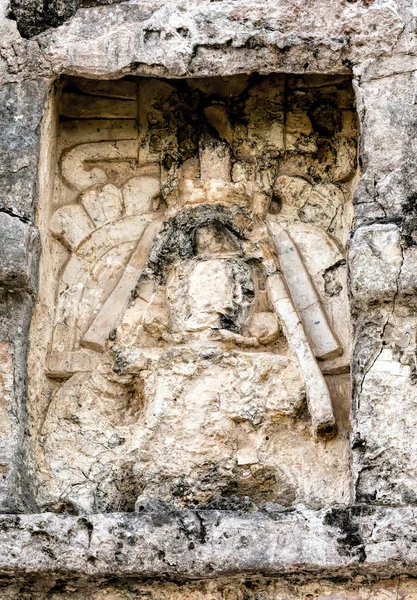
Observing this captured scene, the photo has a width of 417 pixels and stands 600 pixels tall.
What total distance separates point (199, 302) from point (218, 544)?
3.84ft

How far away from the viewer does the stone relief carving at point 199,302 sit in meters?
6.81

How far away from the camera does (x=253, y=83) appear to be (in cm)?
742

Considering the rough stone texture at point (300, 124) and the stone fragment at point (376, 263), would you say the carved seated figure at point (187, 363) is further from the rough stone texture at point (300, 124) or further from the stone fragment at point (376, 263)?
the stone fragment at point (376, 263)

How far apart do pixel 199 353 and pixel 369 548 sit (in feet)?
3.90

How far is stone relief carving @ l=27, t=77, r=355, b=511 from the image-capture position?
6809 mm

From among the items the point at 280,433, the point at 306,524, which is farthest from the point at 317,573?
the point at 280,433

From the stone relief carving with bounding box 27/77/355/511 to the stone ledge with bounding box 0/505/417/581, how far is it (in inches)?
13.6

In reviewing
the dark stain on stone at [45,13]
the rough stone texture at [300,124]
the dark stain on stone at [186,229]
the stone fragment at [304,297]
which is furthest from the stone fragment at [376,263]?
the dark stain on stone at [45,13]

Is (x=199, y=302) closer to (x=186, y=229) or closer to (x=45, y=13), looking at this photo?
(x=186, y=229)

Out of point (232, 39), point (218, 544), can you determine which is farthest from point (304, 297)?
point (218, 544)

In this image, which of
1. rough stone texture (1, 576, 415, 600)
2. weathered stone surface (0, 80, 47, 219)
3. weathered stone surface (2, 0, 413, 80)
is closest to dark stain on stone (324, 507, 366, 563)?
rough stone texture (1, 576, 415, 600)

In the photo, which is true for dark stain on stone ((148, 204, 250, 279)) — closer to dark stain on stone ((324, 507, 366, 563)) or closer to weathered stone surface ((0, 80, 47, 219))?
weathered stone surface ((0, 80, 47, 219))

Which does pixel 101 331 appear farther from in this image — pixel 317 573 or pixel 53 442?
pixel 317 573

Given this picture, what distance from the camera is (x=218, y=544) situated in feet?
20.6
